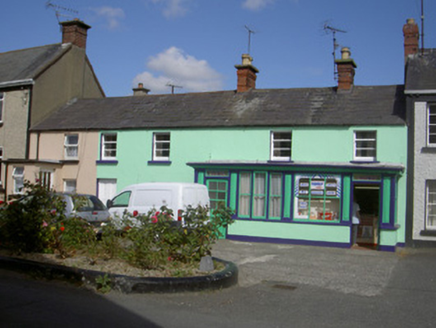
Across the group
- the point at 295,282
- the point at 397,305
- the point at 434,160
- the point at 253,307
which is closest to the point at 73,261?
the point at 253,307

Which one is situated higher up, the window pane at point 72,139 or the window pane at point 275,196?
the window pane at point 72,139

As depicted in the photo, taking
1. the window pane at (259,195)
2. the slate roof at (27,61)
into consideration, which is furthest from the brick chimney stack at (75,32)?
the window pane at (259,195)

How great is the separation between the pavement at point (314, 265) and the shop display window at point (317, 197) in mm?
1396

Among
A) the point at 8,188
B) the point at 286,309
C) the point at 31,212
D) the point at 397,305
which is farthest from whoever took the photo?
the point at 8,188

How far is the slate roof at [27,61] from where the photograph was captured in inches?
1001

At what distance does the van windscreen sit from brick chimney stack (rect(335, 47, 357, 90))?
9.34 meters

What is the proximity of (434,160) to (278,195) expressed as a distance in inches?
225

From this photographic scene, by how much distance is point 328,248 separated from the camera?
1744 centimetres

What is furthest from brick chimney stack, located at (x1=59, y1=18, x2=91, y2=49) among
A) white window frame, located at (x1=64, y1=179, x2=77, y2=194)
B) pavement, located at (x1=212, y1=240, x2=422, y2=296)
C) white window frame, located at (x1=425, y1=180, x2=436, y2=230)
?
white window frame, located at (x1=425, y1=180, x2=436, y2=230)

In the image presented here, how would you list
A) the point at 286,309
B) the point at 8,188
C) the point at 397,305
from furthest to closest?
the point at 8,188 → the point at 397,305 → the point at 286,309

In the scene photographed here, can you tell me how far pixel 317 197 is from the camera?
1836 cm

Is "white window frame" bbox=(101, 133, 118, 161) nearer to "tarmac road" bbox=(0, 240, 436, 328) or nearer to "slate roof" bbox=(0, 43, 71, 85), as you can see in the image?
"slate roof" bbox=(0, 43, 71, 85)

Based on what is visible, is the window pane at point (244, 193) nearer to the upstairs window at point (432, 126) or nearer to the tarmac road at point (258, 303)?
the tarmac road at point (258, 303)

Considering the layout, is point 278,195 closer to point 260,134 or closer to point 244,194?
point 244,194
